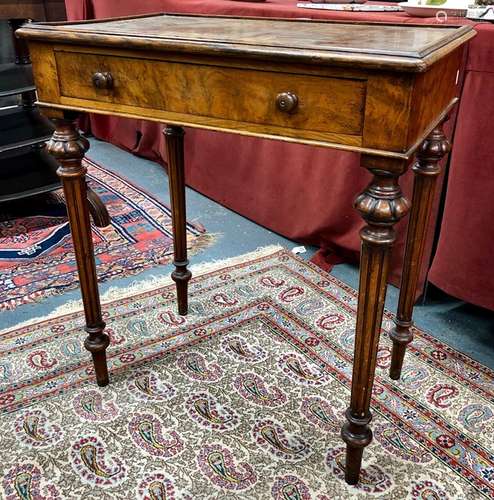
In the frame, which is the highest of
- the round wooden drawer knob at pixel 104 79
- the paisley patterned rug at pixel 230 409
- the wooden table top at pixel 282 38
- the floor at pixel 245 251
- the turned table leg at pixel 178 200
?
the wooden table top at pixel 282 38

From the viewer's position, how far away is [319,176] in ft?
6.24

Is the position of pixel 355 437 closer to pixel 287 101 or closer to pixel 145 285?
pixel 287 101

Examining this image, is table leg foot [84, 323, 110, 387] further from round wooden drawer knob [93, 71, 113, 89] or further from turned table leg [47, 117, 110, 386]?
round wooden drawer knob [93, 71, 113, 89]

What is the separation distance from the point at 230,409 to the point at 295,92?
0.73 m

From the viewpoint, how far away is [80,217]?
3.85 feet

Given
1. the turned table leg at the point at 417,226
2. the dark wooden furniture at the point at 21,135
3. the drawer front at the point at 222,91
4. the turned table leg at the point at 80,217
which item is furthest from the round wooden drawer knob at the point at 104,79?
the dark wooden furniture at the point at 21,135

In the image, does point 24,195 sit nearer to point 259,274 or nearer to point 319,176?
point 259,274

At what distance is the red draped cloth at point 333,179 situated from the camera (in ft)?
4.66

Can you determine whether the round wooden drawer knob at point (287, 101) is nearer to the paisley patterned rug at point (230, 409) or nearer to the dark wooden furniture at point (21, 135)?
the paisley patterned rug at point (230, 409)

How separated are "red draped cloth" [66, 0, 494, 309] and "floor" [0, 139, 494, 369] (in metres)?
0.06

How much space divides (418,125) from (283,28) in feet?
1.43

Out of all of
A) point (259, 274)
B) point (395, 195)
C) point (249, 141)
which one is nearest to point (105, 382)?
point (259, 274)

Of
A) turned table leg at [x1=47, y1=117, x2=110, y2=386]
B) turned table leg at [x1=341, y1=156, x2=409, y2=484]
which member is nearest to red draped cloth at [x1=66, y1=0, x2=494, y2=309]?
turned table leg at [x1=341, y1=156, x2=409, y2=484]

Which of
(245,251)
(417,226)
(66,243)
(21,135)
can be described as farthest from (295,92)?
(21,135)
